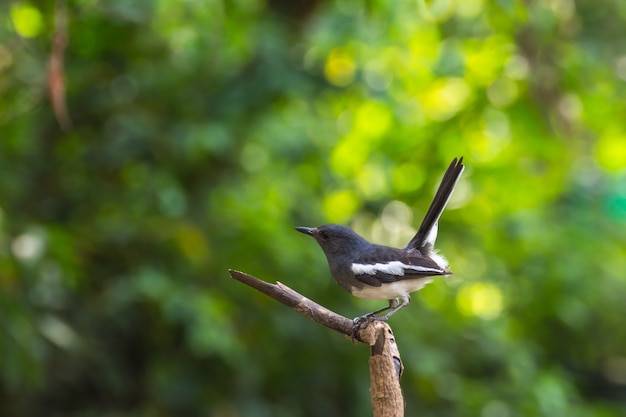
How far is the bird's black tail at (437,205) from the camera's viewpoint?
10.1ft

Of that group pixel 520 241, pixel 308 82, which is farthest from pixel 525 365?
pixel 308 82

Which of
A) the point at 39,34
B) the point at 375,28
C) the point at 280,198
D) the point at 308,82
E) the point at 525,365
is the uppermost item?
the point at 375,28

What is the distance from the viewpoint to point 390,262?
314 centimetres

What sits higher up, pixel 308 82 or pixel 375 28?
pixel 375 28

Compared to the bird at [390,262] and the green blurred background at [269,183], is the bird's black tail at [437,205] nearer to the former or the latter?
the bird at [390,262]

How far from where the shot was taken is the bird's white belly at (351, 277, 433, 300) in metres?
3.09

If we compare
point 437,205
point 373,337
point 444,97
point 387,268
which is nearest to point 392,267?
point 387,268

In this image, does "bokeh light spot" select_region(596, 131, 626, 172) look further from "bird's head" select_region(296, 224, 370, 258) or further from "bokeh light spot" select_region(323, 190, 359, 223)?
"bird's head" select_region(296, 224, 370, 258)

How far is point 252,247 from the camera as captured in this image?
549 cm

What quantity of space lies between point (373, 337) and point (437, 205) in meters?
0.80

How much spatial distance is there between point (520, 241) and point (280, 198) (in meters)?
1.99

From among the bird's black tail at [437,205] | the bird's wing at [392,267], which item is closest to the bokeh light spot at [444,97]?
the bird's black tail at [437,205]

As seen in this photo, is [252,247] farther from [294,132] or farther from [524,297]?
[524,297]

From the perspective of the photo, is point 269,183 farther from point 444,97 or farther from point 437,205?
point 437,205
